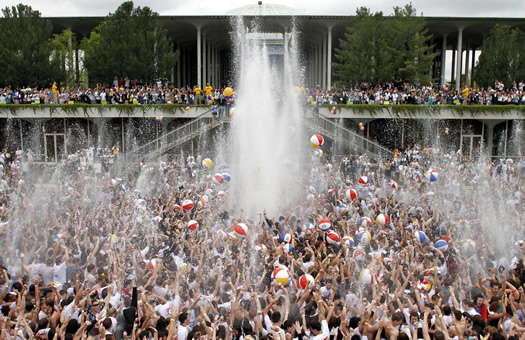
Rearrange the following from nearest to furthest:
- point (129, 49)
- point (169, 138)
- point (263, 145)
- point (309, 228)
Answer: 1. point (309, 228)
2. point (263, 145)
3. point (169, 138)
4. point (129, 49)

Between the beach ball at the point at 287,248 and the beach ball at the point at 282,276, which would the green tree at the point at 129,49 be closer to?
the beach ball at the point at 287,248

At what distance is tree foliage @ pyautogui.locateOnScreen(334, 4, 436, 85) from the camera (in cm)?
3203

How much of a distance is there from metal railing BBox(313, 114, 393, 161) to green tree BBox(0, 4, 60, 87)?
18.9 metres

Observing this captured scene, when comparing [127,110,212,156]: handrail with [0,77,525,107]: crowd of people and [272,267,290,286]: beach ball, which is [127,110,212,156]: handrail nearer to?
[0,77,525,107]: crowd of people

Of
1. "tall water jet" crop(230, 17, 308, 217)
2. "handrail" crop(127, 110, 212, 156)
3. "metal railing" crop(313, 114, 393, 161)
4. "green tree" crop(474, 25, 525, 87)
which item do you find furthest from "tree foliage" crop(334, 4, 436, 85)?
"handrail" crop(127, 110, 212, 156)

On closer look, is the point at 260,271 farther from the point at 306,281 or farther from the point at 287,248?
the point at 306,281

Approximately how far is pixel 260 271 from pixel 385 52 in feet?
84.4

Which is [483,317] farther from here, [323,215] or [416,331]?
[323,215]

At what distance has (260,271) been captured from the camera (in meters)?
8.78

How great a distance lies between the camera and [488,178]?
68.1 feet

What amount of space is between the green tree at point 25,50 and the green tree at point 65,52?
98 cm

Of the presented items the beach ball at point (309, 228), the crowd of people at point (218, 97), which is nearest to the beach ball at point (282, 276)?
the beach ball at point (309, 228)

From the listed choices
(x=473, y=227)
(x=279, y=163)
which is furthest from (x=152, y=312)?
(x=279, y=163)

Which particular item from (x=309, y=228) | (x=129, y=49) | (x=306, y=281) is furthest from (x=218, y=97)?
(x=306, y=281)
